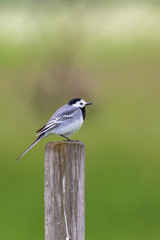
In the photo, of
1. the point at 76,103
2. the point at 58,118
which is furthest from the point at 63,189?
the point at 76,103

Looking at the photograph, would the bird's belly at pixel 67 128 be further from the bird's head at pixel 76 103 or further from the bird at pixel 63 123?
the bird's head at pixel 76 103

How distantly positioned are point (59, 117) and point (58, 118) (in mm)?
33

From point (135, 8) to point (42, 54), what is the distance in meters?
5.16

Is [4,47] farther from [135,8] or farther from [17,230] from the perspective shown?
[17,230]

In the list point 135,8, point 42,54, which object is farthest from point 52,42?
point 135,8

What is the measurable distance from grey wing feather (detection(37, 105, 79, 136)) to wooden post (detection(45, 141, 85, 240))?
1706 millimetres

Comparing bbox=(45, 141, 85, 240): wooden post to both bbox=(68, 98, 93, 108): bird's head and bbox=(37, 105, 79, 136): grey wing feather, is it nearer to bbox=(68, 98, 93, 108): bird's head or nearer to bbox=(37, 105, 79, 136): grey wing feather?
bbox=(37, 105, 79, 136): grey wing feather

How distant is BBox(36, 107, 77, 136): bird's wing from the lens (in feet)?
15.7

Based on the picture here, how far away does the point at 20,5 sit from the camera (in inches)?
741

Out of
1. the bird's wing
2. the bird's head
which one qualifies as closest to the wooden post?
the bird's wing

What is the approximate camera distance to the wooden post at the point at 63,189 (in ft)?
9.93

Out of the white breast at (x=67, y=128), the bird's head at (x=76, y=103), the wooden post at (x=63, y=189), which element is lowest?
the wooden post at (x=63, y=189)

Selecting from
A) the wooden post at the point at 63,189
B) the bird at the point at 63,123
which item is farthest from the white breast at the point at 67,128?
the wooden post at the point at 63,189

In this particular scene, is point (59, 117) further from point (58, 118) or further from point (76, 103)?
point (76, 103)
